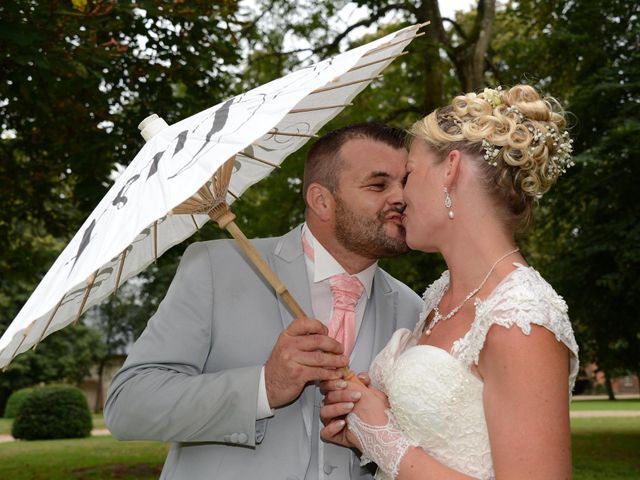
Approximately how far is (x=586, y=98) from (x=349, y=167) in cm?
1117

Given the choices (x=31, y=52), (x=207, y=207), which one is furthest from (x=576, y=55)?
(x=207, y=207)

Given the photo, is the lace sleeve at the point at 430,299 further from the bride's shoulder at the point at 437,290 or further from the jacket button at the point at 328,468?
the jacket button at the point at 328,468

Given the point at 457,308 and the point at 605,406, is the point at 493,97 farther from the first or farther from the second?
the point at 605,406

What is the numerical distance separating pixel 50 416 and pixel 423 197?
84.0ft

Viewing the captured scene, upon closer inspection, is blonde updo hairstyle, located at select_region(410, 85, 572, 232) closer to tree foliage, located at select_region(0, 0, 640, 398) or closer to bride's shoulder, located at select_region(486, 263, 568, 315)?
bride's shoulder, located at select_region(486, 263, 568, 315)

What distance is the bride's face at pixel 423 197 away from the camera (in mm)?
3318

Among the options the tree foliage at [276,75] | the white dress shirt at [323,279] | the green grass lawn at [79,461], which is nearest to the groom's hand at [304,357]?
the white dress shirt at [323,279]

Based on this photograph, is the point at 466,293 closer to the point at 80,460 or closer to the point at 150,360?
the point at 150,360

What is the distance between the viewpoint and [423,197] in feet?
11.1

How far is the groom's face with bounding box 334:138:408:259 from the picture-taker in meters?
4.15

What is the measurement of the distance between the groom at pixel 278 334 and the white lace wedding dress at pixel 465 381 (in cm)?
32

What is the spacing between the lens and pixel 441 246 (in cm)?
338

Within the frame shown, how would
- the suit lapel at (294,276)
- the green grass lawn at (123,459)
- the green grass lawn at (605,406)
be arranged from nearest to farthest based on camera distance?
the suit lapel at (294,276), the green grass lawn at (123,459), the green grass lawn at (605,406)

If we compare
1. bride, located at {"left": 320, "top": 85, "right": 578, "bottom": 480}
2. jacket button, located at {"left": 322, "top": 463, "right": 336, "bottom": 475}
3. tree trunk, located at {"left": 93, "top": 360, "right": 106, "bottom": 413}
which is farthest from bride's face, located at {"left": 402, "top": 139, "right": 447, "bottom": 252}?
tree trunk, located at {"left": 93, "top": 360, "right": 106, "bottom": 413}
